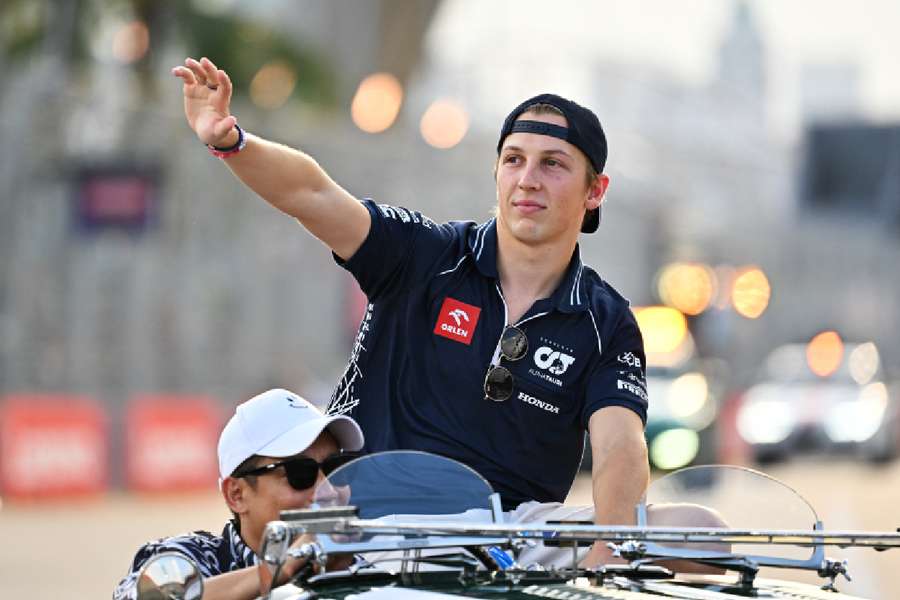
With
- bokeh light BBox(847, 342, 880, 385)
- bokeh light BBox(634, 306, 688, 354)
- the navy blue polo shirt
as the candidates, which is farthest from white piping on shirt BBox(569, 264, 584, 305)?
bokeh light BBox(634, 306, 688, 354)

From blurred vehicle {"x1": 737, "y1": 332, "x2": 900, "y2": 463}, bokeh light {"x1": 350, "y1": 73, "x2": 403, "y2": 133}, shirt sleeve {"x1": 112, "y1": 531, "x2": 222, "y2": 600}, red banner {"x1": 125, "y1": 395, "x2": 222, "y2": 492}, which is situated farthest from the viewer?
bokeh light {"x1": 350, "y1": 73, "x2": 403, "y2": 133}

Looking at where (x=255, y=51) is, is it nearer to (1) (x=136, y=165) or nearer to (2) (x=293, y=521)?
(1) (x=136, y=165)

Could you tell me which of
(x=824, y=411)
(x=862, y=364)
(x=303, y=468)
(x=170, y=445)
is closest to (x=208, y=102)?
(x=303, y=468)

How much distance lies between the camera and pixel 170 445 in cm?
2484

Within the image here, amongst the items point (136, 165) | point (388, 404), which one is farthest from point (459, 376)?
point (136, 165)

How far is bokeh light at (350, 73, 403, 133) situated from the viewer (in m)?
49.8

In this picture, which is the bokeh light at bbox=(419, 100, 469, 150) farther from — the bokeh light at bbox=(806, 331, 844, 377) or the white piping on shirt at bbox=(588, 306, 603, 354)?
the white piping on shirt at bbox=(588, 306, 603, 354)

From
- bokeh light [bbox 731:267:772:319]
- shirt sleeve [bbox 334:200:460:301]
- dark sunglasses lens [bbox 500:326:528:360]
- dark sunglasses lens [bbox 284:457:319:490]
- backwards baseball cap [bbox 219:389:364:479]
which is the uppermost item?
bokeh light [bbox 731:267:772:319]

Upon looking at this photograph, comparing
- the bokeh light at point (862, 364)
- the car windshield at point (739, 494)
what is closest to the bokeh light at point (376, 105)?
the bokeh light at point (862, 364)

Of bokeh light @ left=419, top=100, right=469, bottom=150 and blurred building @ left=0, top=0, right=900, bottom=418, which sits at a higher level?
bokeh light @ left=419, top=100, right=469, bottom=150

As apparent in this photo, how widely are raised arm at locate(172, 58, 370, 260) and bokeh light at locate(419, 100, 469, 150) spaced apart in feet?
138

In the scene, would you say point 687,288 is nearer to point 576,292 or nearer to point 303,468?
point 576,292

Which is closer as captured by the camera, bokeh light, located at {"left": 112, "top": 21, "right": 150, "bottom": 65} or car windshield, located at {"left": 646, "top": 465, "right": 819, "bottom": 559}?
car windshield, located at {"left": 646, "top": 465, "right": 819, "bottom": 559}

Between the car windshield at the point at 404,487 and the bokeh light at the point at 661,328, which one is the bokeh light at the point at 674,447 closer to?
the bokeh light at the point at 661,328
